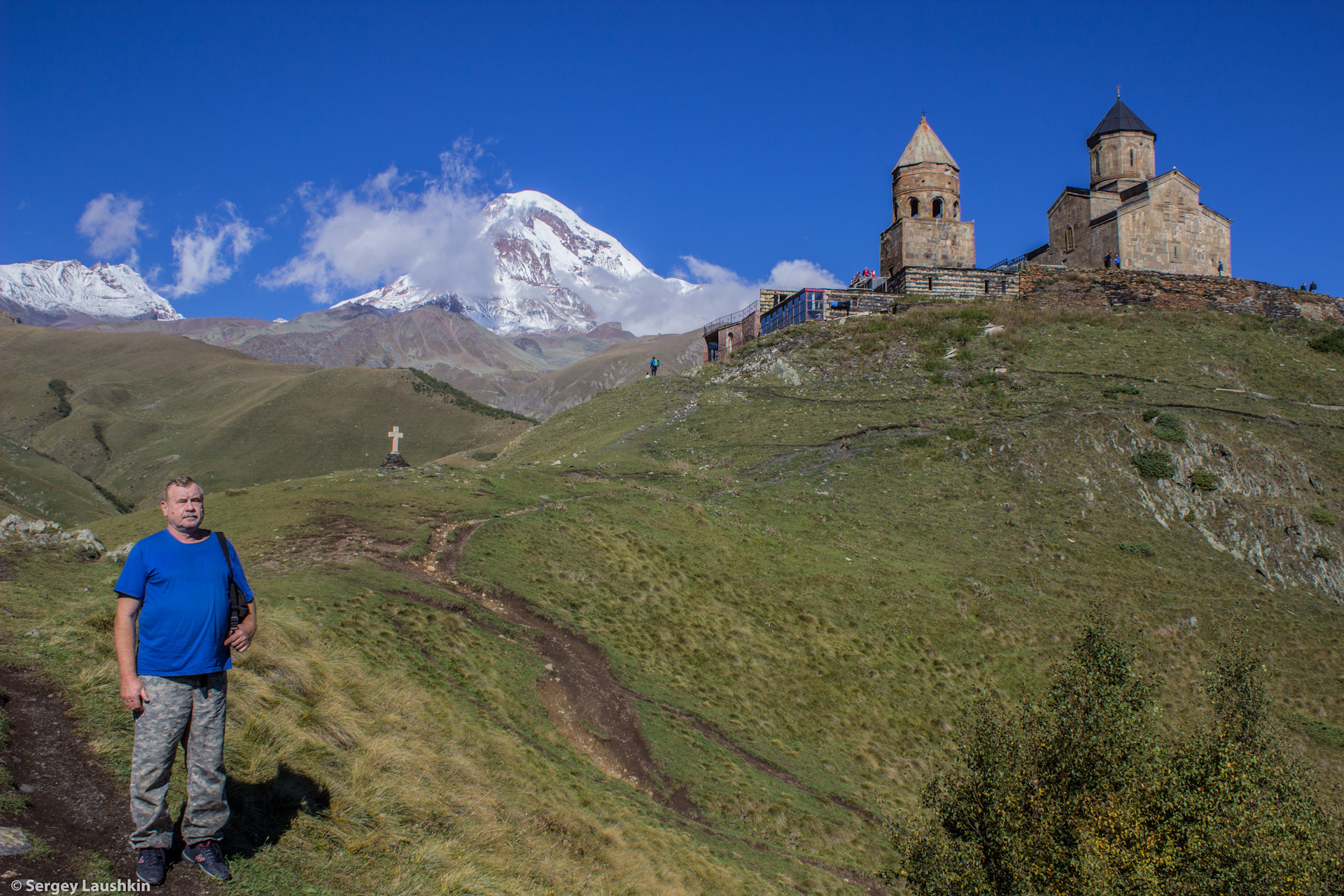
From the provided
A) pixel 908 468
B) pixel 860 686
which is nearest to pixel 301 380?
pixel 908 468

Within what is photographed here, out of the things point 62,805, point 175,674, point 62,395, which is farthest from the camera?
point 62,395

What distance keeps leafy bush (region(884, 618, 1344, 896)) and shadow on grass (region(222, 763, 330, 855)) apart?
991 centimetres

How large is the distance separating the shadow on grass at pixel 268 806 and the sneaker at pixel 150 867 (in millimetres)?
747

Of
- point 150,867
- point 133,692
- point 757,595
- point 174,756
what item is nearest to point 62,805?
point 174,756

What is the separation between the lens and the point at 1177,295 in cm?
5559

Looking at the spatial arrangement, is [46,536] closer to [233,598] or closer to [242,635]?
[233,598]

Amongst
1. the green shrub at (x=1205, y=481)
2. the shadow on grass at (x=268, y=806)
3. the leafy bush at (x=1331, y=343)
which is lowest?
the shadow on grass at (x=268, y=806)

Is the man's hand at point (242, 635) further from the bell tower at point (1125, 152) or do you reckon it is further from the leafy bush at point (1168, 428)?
the bell tower at point (1125, 152)

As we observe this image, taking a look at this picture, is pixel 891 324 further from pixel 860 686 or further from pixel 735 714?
pixel 735 714

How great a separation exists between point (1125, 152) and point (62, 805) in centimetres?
7211

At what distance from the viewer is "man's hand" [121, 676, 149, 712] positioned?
6.61 metres

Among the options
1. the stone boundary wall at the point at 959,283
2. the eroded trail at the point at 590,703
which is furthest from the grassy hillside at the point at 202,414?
the stone boundary wall at the point at 959,283

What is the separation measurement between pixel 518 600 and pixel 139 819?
1443 centimetres

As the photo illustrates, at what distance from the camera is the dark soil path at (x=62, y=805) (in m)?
6.41
